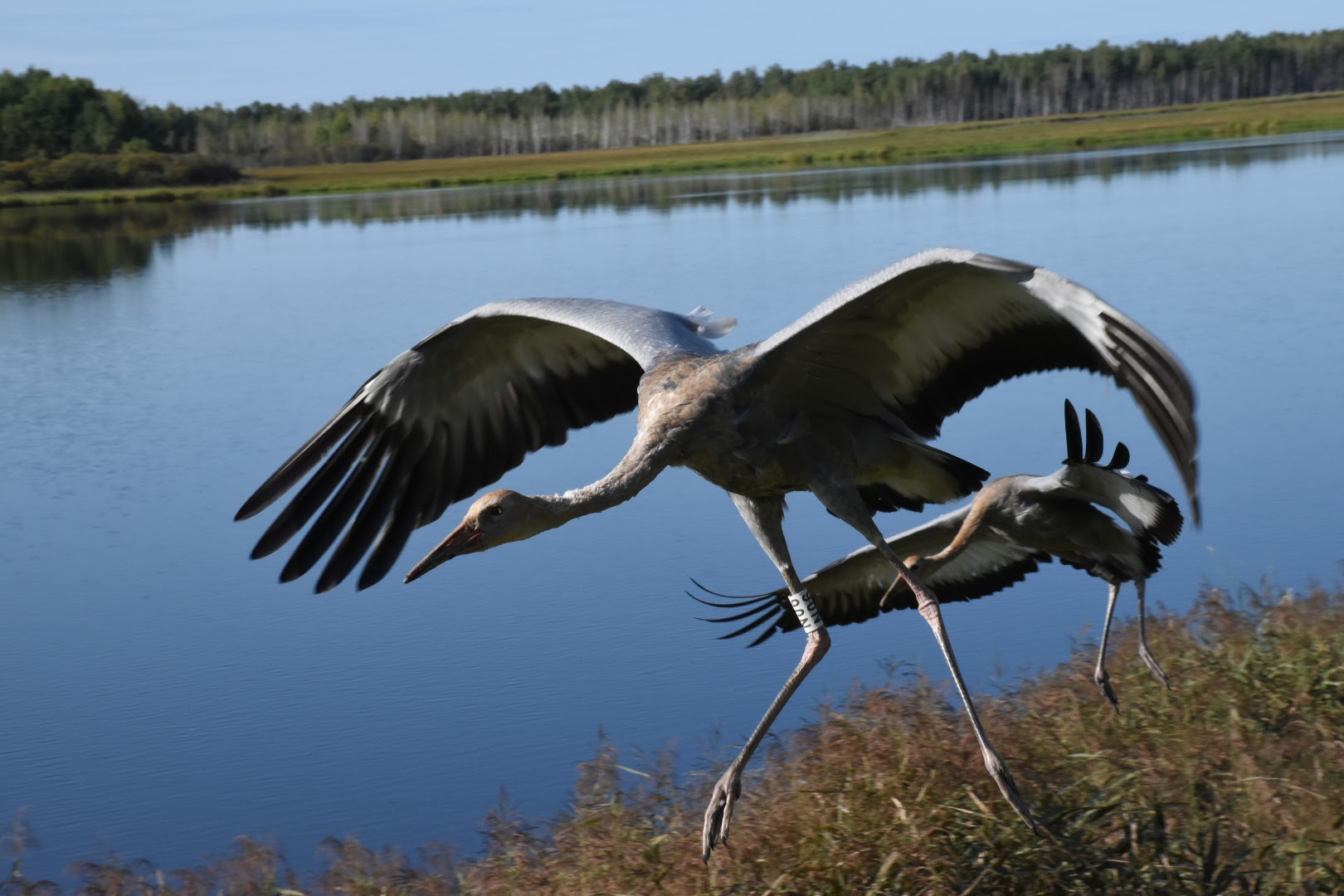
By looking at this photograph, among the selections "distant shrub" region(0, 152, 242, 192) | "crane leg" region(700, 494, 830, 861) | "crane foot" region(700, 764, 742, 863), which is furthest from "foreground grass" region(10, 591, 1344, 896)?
"distant shrub" region(0, 152, 242, 192)

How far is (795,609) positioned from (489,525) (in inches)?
64.9

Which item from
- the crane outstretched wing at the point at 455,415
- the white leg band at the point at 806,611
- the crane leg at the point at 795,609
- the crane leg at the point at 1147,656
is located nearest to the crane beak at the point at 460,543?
the crane outstretched wing at the point at 455,415

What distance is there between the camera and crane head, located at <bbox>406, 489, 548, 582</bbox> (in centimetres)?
487

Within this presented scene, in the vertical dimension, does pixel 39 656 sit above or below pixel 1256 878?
below

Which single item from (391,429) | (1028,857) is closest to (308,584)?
(391,429)

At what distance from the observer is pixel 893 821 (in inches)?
197

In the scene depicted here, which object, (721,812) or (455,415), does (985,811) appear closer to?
(721,812)

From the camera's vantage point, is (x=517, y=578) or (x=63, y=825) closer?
(x=63, y=825)

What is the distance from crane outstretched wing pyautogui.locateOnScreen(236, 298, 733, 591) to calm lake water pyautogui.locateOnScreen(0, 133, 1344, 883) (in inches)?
58.5

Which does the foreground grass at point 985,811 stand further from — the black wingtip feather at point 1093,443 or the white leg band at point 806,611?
the black wingtip feather at point 1093,443

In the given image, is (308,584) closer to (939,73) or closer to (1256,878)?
(1256,878)

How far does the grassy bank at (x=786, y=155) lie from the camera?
68.8 meters

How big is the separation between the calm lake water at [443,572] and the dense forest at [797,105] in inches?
3673

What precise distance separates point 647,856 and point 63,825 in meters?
3.61
